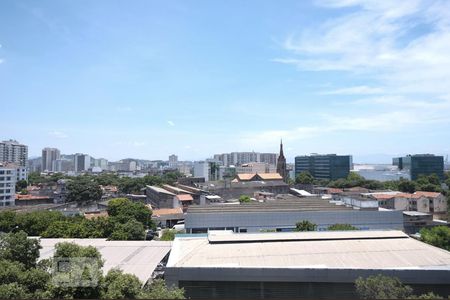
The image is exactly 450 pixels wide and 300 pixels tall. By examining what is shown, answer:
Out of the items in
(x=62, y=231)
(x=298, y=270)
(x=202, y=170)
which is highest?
(x=202, y=170)

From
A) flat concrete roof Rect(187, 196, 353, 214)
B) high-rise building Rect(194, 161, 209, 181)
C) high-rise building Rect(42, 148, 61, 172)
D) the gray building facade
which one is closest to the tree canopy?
the gray building facade

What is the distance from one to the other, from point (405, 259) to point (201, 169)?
71.0 meters

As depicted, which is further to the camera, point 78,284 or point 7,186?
point 7,186

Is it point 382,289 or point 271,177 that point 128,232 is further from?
point 271,177

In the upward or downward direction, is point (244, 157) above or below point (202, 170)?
above

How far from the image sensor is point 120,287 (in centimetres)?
838

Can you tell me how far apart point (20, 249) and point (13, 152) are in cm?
7902

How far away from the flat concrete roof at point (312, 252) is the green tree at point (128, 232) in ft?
16.6

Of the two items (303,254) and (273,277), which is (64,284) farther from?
(303,254)

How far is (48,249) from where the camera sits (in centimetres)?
1686

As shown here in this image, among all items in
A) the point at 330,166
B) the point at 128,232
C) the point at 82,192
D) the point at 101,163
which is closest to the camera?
the point at 128,232

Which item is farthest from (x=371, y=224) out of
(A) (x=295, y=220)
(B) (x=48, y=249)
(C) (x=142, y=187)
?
(C) (x=142, y=187)

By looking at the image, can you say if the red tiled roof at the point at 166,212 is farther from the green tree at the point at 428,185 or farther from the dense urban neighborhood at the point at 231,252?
the green tree at the point at 428,185

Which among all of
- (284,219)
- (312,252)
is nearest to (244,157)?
(284,219)
